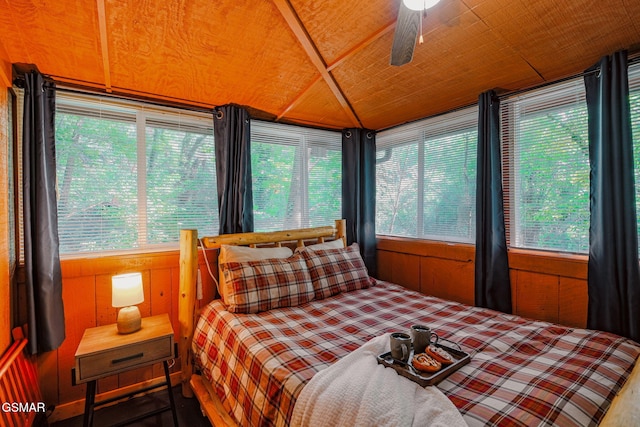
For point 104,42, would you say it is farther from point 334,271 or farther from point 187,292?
point 334,271

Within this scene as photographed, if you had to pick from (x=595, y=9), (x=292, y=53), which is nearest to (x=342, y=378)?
(x=292, y=53)

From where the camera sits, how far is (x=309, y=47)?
197 cm

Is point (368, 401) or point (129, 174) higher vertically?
point (129, 174)

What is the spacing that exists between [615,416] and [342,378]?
0.87 metres

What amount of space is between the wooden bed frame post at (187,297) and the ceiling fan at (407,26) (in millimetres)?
1673

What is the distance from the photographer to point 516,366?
51.9 inches

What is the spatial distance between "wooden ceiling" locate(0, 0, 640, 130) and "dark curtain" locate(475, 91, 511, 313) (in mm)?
264

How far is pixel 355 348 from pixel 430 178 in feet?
6.39

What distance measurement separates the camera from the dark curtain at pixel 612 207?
169 cm

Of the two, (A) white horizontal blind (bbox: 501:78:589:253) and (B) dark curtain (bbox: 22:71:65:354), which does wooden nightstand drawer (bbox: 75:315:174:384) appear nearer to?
(B) dark curtain (bbox: 22:71:65:354)

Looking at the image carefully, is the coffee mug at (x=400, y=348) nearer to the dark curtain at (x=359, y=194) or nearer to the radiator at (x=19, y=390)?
the radiator at (x=19, y=390)

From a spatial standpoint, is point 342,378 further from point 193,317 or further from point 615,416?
point 193,317

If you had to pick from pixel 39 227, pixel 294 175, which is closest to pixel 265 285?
pixel 294 175

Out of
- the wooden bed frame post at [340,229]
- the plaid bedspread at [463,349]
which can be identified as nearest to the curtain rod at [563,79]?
the plaid bedspread at [463,349]
